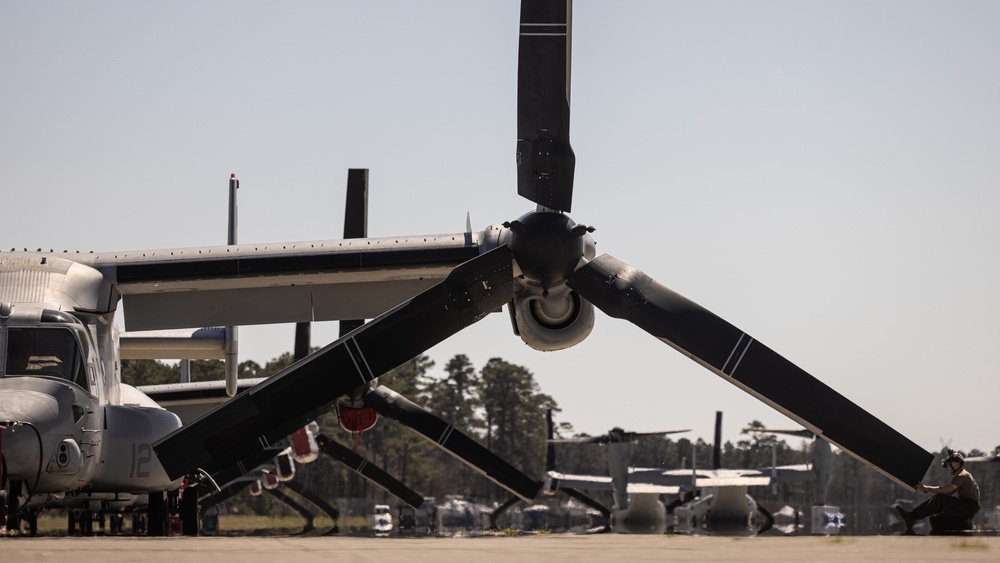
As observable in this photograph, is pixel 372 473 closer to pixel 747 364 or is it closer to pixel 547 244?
pixel 547 244

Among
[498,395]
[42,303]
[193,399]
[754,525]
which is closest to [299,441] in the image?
[193,399]

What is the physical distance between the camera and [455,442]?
27.7 m

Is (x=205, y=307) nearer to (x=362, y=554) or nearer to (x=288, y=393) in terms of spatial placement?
(x=288, y=393)

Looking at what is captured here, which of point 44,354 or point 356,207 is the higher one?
point 356,207

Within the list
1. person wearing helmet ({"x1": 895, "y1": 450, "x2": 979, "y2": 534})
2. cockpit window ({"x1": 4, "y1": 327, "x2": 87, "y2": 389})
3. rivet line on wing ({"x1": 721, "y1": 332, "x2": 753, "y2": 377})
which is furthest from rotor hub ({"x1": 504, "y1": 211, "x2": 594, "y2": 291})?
cockpit window ({"x1": 4, "y1": 327, "x2": 87, "y2": 389})

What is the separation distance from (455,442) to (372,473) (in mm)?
15040

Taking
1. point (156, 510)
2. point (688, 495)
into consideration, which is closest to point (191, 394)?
point (156, 510)

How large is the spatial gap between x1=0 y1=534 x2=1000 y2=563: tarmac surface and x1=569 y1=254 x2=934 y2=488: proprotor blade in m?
5.99

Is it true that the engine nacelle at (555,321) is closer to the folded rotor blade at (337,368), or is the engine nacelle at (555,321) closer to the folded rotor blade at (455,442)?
the folded rotor blade at (337,368)

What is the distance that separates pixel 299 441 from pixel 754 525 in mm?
34109

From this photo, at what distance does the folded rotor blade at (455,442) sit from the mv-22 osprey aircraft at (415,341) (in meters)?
10.1

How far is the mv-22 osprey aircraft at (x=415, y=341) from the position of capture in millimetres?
13516

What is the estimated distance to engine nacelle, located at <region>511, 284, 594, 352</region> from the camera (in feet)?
50.8

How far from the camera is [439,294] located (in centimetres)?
1472
